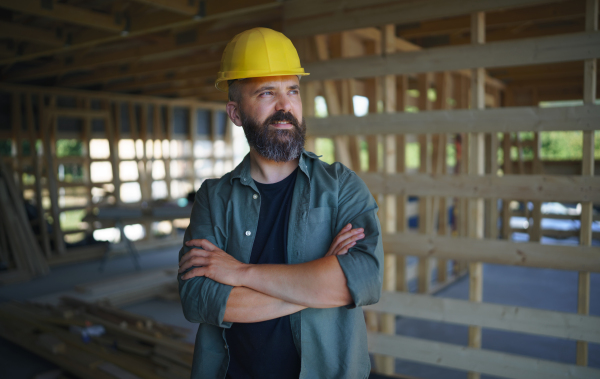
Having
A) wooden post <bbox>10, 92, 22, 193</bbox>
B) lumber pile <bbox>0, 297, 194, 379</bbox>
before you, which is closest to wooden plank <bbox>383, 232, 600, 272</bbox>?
lumber pile <bbox>0, 297, 194, 379</bbox>

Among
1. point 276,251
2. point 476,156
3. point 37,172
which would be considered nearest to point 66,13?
point 276,251

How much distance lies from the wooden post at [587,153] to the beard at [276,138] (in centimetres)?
194

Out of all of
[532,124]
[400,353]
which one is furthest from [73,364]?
[532,124]

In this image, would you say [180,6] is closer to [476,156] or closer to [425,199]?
[476,156]

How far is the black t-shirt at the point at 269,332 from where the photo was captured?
1.63 metres

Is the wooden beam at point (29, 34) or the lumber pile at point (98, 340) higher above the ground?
the wooden beam at point (29, 34)

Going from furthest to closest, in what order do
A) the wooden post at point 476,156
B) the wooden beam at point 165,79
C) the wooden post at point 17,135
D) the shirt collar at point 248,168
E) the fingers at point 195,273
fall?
the wooden post at point 17,135 → the wooden beam at point 165,79 → the wooden post at point 476,156 → the shirt collar at point 248,168 → the fingers at point 195,273

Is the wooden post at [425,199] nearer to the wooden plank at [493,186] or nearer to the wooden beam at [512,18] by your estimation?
the wooden beam at [512,18]

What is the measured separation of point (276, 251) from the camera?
1.72 metres

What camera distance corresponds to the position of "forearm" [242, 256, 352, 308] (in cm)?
156

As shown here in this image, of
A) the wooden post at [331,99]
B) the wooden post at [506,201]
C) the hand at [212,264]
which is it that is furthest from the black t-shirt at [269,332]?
the wooden post at [506,201]

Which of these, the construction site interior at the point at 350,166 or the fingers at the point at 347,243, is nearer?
the fingers at the point at 347,243

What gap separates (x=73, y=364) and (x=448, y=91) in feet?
15.9

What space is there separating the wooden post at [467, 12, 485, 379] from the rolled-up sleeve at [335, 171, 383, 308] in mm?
1665
